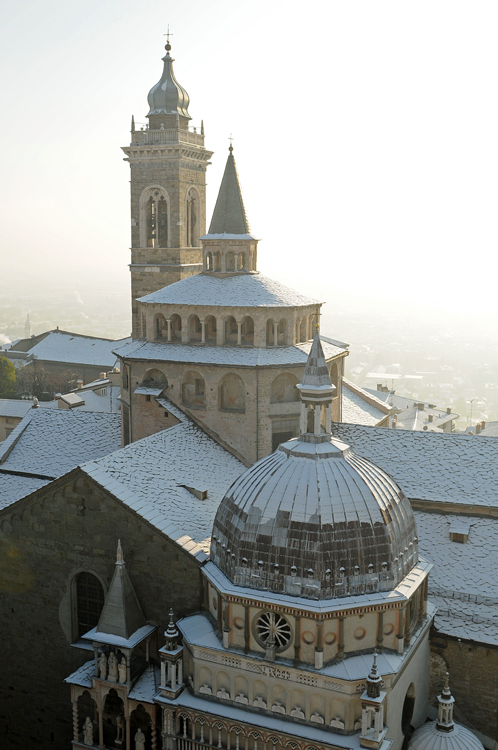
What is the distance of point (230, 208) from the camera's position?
34125 mm

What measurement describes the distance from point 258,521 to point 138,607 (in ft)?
18.8

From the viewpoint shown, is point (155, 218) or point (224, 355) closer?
point (224, 355)

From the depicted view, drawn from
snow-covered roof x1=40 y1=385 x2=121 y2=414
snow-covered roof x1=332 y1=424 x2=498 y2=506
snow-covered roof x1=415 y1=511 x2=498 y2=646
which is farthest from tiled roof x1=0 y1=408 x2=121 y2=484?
snow-covered roof x1=40 y1=385 x2=121 y2=414

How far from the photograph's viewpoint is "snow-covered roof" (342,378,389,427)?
38884mm

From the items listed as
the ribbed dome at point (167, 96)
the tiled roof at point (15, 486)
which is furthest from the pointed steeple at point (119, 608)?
the ribbed dome at point (167, 96)

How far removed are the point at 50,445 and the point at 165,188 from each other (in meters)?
20.3

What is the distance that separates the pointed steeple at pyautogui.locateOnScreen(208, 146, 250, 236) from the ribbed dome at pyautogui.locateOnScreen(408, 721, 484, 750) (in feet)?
72.4

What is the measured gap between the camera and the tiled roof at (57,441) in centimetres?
3375

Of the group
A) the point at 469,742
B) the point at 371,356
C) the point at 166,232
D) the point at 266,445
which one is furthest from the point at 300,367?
the point at 371,356

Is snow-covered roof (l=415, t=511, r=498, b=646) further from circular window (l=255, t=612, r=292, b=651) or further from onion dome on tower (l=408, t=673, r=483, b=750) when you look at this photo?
circular window (l=255, t=612, r=292, b=651)

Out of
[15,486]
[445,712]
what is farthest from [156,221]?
[445,712]

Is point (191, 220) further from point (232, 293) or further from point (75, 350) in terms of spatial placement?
point (75, 350)

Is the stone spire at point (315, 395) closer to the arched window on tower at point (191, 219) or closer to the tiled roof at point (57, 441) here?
the tiled roof at point (57, 441)

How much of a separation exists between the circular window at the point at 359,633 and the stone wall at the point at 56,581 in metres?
5.31
